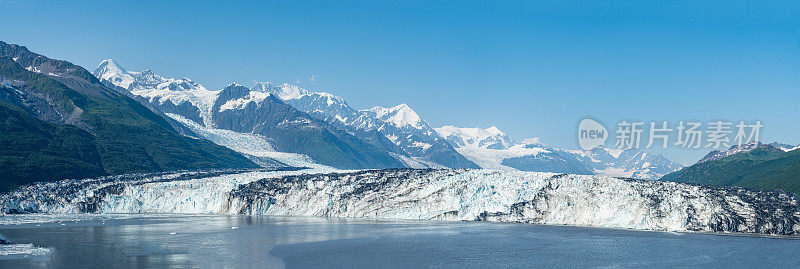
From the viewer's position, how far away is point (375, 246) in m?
58.8

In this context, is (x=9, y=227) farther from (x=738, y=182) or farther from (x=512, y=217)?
(x=738, y=182)

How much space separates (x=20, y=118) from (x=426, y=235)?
17658 cm

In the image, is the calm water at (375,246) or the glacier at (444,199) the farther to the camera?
the glacier at (444,199)

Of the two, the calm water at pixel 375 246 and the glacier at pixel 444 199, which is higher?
the glacier at pixel 444 199

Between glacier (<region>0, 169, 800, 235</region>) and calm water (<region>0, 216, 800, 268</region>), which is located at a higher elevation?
glacier (<region>0, 169, 800, 235</region>)

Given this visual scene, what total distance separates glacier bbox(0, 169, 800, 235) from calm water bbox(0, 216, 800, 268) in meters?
5.04

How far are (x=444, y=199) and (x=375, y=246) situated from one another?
3260 centimetres

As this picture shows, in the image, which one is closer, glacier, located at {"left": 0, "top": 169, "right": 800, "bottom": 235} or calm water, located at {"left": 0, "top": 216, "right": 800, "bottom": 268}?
calm water, located at {"left": 0, "top": 216, "right": 800, "bottom": 268}

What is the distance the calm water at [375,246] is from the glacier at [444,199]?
5.04m

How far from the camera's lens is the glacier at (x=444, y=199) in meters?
76.5

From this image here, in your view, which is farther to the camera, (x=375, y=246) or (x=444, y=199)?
(x=444, y=199)

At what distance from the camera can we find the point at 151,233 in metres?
67.9

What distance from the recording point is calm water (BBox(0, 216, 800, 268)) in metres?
48.8

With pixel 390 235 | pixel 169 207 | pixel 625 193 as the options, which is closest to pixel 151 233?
pixel 390 235
